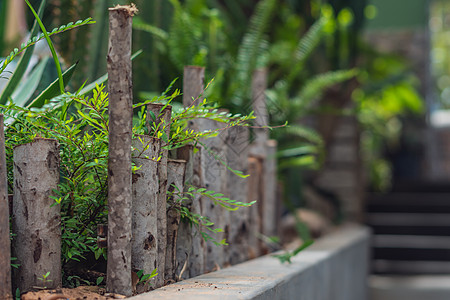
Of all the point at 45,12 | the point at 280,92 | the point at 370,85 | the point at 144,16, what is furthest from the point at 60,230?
the point at 370,85

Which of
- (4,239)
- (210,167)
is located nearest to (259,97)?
(210,167)

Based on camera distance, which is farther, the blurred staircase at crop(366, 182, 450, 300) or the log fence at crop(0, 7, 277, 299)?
the blurred staircase at crop(366, 182, 450, 300)

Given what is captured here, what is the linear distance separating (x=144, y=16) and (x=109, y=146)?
109cm

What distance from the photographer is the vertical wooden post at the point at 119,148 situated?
1014 mm

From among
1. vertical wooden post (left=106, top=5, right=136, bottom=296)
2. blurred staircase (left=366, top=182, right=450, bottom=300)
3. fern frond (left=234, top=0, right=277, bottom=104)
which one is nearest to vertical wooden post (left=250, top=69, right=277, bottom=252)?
fern frond (left=234, top=0, right=277, bottom=104)

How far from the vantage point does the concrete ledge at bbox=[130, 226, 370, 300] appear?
106 centimetres

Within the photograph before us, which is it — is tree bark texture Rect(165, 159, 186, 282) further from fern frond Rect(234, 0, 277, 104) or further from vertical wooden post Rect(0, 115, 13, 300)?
fern frond Rect(234, 0, 277, 104)

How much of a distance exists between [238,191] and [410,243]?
3462mm

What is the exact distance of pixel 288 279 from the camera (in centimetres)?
140

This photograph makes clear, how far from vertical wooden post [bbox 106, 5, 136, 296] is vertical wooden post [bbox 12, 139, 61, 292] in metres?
0.11

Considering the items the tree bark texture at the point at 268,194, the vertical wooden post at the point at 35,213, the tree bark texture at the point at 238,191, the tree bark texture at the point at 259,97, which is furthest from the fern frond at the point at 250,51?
the vertical wooden post at the point at 35,213

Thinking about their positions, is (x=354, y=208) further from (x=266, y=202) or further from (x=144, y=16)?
(x=144, y=16)

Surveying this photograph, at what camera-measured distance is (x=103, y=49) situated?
5.35 feet

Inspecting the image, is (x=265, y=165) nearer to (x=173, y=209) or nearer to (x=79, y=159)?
(x=173, y=209)
